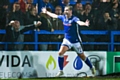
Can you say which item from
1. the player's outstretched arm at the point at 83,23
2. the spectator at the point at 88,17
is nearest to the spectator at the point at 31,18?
the player's outstretched arm at the point at 83,23

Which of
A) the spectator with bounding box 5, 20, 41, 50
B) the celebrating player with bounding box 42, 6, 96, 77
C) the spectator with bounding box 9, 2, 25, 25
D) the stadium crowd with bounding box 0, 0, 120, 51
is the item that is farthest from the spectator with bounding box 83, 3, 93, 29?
the spectator with bounding box 9, 2, 25, 25

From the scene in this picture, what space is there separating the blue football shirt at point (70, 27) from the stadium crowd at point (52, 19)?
0.37ft

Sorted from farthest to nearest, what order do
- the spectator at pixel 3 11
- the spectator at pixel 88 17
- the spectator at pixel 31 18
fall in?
1. the spectator at pixel 88 17
2. the spectator at pixel 31 18
3. the spectator at pixel 3 11

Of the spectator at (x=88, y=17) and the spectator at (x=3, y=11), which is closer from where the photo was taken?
the spectator at (x=3, y=11)

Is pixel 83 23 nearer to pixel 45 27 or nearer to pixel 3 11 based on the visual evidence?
pixel 45 27

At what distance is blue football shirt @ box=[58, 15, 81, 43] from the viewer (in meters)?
11.9

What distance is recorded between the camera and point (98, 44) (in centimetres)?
1213

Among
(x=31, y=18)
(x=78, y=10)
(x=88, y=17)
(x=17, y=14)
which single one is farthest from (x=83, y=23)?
(x=17, y=14)

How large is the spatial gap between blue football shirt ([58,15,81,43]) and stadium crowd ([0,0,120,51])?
113mm

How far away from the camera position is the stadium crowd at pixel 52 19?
1188 centimetres

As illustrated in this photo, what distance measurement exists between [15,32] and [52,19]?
1005 mm

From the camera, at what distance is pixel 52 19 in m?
12.0

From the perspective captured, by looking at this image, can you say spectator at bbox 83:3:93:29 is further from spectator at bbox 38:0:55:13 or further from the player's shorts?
spectator at bbox 38:0:55:13

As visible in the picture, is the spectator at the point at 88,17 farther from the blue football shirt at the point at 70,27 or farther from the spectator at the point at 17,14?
the spectator at the point at 17,14
